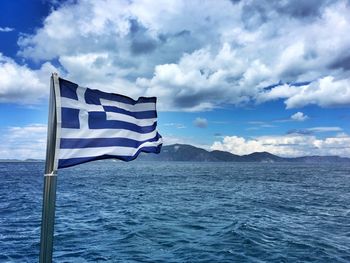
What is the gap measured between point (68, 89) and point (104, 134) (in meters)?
1.15

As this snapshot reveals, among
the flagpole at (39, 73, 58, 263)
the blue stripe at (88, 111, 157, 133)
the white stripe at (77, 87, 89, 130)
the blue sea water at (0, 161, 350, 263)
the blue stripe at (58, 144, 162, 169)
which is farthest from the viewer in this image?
the blue sea water at (0, 161, 350, 263)

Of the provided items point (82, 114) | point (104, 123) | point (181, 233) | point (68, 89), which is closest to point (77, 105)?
point (82, 114)

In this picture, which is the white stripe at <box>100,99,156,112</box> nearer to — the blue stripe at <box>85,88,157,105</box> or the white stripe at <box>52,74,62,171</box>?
the blue stripe at <box>85,88,157,105</box>

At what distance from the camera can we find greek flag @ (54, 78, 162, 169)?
6.08m

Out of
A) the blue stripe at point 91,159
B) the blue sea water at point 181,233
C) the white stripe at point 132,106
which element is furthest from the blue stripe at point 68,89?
the blue sea water at point 181,233

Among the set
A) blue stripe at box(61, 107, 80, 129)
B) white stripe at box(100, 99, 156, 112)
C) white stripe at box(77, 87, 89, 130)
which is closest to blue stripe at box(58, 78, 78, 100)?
white stripe at box(77, 87, 89, 130)

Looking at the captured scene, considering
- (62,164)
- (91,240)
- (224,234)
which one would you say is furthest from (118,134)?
(224,234)

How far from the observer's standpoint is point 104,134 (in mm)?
6898

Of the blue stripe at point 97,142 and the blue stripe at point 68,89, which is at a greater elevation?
the blue stripe at point 68,89

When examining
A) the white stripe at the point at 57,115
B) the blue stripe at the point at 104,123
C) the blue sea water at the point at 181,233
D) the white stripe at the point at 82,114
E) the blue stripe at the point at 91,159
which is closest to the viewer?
the white stripe at the point at 57,115

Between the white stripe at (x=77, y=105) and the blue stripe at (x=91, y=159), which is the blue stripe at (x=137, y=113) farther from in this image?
the blue stripe at (x=91, y=159)

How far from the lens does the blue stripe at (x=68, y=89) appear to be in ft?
19.9

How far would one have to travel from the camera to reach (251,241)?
2014 centimetres

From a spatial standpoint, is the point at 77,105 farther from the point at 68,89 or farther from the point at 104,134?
the point at 104,134
